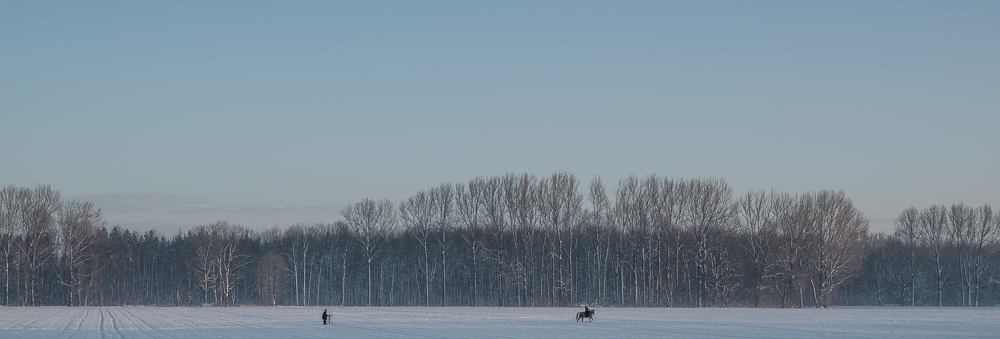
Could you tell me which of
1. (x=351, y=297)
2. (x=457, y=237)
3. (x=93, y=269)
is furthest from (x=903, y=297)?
(x=93, y=269)

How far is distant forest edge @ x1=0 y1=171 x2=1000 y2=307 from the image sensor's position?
63281 millimetres

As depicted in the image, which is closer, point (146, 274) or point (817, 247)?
point (817, 247)

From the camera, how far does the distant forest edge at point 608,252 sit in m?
63.3

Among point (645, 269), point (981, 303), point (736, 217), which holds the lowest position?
point (981, 303)

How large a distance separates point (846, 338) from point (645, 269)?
45.7 metres

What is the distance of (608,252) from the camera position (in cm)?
6906

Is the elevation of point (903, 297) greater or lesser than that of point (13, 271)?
lesser

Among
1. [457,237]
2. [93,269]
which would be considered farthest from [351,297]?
[93,269]

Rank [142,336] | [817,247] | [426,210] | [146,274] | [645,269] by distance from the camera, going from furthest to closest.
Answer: [146,274] < [426,210] < [645,269] < [817,247] < [142,336]

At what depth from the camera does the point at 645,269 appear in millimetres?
68812

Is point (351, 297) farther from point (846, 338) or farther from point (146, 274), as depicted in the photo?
point (846, 338)

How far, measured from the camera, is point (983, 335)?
24.2 meters

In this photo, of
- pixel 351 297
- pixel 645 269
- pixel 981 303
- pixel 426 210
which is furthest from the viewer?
pixel 351 297

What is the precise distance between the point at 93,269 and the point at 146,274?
67.8ft
